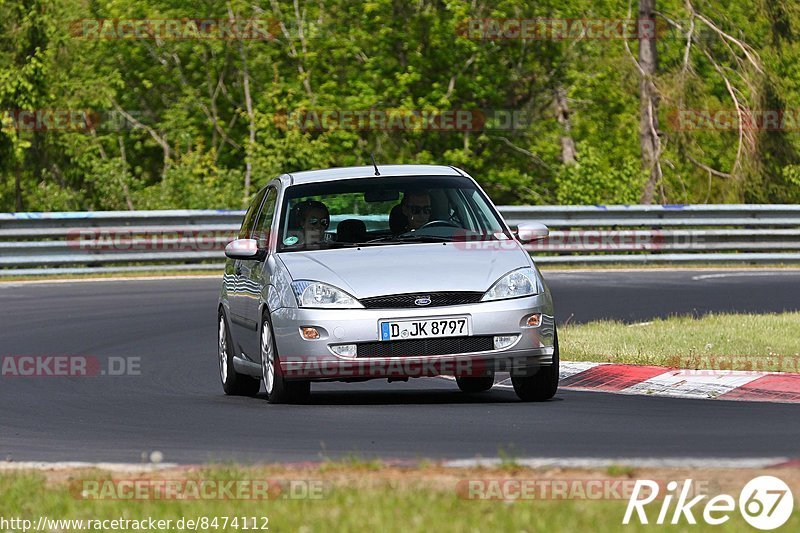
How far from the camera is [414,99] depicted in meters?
37.1

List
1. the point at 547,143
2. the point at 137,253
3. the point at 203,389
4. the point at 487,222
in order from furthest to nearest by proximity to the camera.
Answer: the point at 547,143 < the point at 137,253 < the point at 203,389 < the point at 487,222

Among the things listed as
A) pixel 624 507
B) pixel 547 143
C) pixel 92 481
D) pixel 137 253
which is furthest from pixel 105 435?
pixel 547 143

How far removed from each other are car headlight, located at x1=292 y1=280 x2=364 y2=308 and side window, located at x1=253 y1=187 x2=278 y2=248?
3.85ft

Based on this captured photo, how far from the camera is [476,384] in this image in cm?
1201

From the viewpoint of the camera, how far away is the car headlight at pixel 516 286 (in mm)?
10430

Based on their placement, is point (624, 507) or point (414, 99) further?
point (414, 99)

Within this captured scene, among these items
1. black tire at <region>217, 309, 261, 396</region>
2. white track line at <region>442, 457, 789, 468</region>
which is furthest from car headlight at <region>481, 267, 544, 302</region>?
white track line at <region>442, 457, 789, 468</region>

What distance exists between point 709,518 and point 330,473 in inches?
75.9

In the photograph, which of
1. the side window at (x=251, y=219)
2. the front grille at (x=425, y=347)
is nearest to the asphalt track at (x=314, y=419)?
the front grille at (x=425, y=347)

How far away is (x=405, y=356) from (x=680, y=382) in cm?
238

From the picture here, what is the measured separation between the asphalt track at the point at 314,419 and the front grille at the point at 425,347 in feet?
1.22

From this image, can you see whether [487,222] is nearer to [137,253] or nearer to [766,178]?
[137,253]

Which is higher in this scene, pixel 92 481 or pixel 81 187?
pixel 92 481

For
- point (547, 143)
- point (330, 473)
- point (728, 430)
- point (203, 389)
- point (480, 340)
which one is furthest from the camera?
→ point (547, 143)
